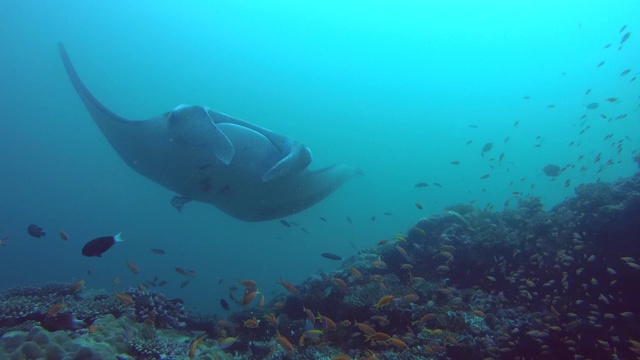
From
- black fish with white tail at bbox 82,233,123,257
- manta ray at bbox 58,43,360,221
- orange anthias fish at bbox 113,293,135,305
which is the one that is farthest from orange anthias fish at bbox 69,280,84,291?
manta ray at bbox 58,43,360,221

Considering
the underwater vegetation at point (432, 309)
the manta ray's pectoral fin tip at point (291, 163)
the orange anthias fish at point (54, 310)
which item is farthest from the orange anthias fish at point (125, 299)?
the manta ray's pectoral fin tip at point (291, 163)

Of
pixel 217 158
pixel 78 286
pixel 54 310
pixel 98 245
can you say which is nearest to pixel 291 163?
pixel 217 158

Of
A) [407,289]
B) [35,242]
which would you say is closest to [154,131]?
[407,289]

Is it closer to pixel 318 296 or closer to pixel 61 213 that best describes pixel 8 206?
pixel 61 213

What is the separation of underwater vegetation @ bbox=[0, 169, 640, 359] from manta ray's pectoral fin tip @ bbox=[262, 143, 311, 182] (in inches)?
93.7

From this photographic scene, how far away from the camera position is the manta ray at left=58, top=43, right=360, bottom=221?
6.96 metres

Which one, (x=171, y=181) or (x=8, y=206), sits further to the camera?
(x=8, y=206)

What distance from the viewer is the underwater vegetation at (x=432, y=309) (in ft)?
20.1

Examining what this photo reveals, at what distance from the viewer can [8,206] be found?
59.8 meters

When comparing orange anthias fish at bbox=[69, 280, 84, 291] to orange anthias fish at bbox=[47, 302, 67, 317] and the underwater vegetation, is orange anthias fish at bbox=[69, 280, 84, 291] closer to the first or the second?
the underwater vegetation

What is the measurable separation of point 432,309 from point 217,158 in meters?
5.66

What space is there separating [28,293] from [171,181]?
4.39 meters

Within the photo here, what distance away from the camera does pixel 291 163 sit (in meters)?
7.34

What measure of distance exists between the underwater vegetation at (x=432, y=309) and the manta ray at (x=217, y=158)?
2458 mm
